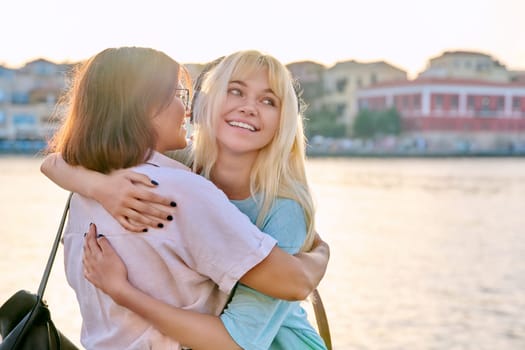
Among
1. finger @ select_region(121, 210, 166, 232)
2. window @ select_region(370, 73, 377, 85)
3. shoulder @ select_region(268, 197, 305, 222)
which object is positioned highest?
finger @ select_region(121, 210, 166, 232)

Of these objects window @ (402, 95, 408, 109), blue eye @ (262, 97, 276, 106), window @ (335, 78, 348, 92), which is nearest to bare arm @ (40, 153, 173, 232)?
blue eye @ (262, 97, 276, 106)

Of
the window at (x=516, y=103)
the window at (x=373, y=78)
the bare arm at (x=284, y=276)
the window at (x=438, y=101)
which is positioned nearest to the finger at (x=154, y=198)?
the bare arm at (x=284, y=276)

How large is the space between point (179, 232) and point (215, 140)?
235 millimetres

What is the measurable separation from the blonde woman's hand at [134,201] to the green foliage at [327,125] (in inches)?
1653

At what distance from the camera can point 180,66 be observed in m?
1.05

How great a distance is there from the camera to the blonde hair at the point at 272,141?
43.2 inches

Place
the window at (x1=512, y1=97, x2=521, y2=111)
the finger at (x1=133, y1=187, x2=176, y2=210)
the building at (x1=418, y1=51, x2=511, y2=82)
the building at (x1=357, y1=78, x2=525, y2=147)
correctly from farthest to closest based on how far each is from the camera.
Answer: the building at (x1=418, y1=51, x2=511, y2=82)
the window at (x1=512, y1=97, x2=521, y2=111)
the building at (x1=357, y1=78, x2=525, y2=147)
the finger at (x1=133, y1=187, x2=176, y2=210)

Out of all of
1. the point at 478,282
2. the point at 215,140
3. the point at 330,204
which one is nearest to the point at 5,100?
the point at 330,204

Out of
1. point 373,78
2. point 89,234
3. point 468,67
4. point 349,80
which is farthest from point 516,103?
point 89,234

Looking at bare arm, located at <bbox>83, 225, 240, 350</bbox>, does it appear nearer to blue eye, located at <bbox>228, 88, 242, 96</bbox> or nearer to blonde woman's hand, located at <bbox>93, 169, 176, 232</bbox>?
blonde woman's hand, located at <bbox>93, 169, 176, 232</bbox>

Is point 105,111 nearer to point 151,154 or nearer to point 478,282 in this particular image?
point 151,154

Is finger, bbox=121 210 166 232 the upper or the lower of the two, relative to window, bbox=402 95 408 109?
upper

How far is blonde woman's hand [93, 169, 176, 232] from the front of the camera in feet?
3.12

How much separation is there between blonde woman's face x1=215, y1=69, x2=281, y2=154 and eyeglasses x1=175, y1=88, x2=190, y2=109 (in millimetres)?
71
